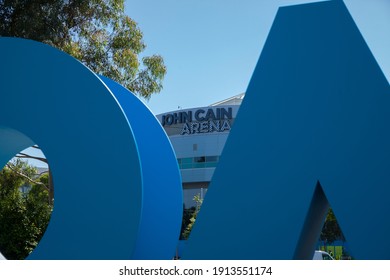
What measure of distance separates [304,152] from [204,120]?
115 feet

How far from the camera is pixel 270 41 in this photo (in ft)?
22.2

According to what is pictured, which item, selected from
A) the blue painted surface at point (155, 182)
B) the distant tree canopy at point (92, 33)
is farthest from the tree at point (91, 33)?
the blue painted surface at point (155, 182)

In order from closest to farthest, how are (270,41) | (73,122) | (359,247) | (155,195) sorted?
(359,247), (270,41), (73,122), (155,195)

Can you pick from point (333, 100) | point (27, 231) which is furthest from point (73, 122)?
point (27, 231)

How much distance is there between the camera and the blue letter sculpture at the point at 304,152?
6000 mm

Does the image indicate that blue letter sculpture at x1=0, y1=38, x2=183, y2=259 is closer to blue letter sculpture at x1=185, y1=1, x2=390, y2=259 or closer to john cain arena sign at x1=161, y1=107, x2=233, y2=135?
blue letter sculpture at x1=185, y1=1, x2=390, y2=259

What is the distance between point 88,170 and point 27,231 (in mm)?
9479

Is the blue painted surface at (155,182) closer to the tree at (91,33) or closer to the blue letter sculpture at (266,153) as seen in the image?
the blue letter sculpture at (266,153)

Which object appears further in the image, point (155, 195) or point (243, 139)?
point (155, 195)

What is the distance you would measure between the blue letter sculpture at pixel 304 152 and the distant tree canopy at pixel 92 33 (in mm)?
12603

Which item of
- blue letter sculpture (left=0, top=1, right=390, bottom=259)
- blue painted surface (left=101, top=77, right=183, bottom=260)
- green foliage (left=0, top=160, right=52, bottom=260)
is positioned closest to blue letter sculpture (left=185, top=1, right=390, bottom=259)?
blue letter sculpture (left=0, top=1, right=390, bottom=259)

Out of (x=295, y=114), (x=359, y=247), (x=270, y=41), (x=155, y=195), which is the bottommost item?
(x=359, y=247)

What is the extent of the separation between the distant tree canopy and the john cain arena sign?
1997 cm

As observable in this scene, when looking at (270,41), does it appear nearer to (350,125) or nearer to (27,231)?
(350,125)
